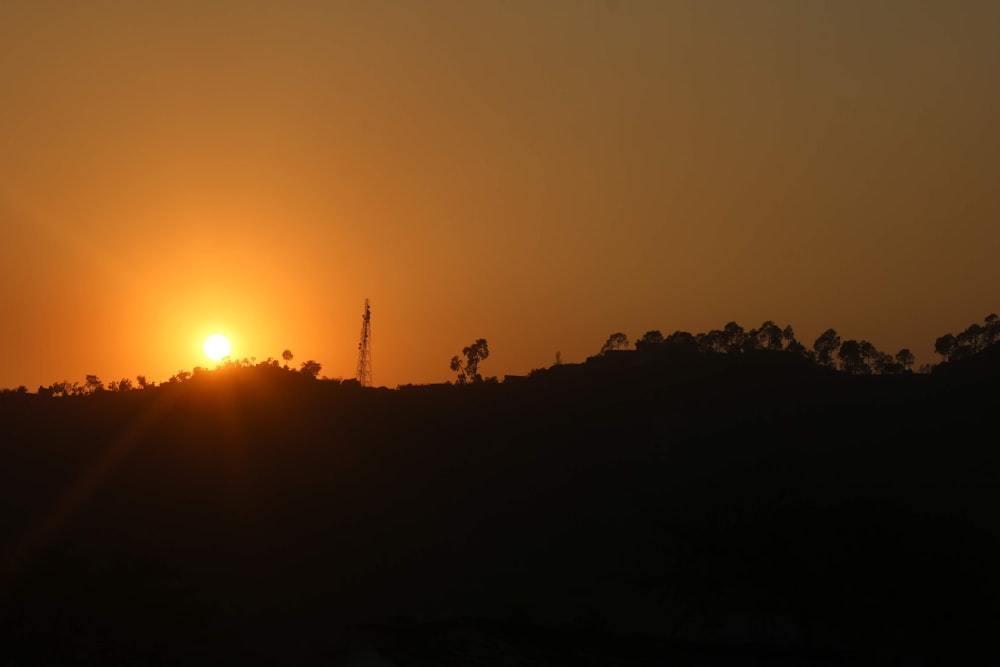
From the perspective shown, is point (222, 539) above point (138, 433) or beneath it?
beneath

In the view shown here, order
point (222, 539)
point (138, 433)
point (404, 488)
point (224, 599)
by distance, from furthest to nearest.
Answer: point (138, 433), point (404, 488), point (222, 539), point (224, 599)

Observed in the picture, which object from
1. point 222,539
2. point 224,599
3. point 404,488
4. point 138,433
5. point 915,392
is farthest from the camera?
point 915,392

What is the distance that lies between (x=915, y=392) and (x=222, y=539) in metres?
92.2

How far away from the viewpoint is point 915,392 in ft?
474

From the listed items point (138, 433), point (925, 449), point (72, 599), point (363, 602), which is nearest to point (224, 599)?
point (363, 602)

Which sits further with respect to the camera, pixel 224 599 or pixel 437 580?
pixel 437 580

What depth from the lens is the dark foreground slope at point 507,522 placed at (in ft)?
275

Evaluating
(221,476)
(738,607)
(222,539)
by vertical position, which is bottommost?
(738,607)

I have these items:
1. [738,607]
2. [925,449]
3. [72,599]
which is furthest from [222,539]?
[925,449]

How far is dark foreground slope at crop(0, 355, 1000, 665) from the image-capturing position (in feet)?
275

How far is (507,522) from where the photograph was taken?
111 metres

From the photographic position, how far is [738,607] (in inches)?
3797

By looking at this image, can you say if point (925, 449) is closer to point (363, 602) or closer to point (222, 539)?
point (363, 602)

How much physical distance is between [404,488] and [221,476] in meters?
21.0
